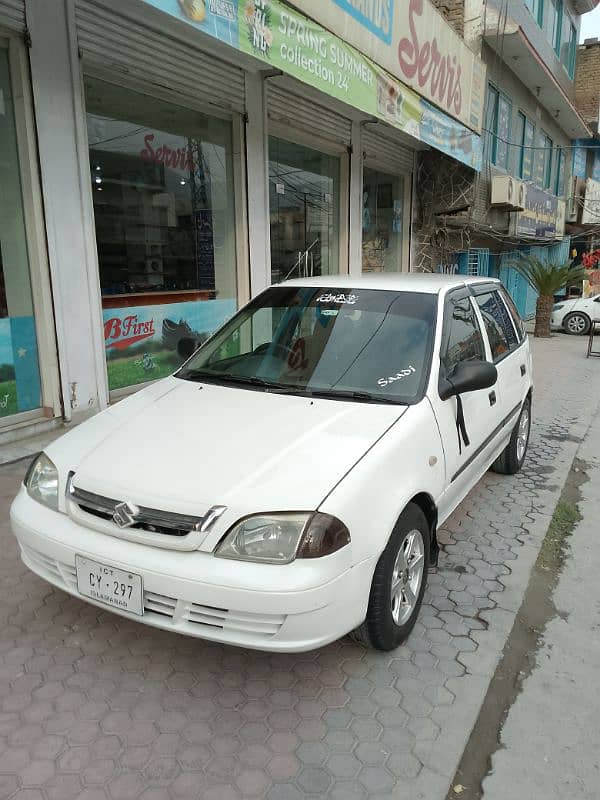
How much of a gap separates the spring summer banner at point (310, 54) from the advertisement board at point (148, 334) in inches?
115

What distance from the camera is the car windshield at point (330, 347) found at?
321 cm

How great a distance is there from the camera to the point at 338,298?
3.73 metres

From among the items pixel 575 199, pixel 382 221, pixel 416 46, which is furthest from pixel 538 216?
pixel 416 46

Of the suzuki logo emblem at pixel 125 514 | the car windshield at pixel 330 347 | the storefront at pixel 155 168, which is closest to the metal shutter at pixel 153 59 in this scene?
the storefront at pixel 155 168

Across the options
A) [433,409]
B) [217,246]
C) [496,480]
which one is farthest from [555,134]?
[433,409]

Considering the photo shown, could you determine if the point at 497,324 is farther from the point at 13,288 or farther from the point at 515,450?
the point at 13,288

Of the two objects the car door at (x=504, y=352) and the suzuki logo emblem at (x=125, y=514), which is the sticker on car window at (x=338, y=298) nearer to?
the car door at (x=504, y=352)

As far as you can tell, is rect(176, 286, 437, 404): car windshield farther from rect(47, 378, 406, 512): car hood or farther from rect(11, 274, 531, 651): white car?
rect(47, 378, 406, 512): car hood

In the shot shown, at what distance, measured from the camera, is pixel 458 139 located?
441 inches

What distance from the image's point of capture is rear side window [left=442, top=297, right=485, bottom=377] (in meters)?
3.42

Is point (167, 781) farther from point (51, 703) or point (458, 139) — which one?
point (458, 139)

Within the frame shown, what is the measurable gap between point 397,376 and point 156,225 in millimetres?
5017

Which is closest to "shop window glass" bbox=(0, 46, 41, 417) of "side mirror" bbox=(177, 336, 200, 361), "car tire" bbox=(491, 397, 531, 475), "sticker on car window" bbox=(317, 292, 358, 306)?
"side mirror" bbox=(177, 336, 200, 361)

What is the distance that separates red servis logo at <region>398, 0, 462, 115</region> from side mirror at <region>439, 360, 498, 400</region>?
7532mm
